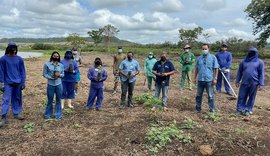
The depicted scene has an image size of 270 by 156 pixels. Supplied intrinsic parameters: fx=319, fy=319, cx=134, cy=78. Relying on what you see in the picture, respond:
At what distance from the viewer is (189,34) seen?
48.0 meters

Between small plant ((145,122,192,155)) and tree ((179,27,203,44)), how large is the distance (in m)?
41.7

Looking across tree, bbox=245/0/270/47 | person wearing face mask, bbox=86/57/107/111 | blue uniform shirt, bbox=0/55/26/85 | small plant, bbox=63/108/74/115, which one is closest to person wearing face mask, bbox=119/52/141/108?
person wearing face mask, bbox=86/57/107/111

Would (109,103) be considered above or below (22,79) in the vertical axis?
below

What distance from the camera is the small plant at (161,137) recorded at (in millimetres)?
6221

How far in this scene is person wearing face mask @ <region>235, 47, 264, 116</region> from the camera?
862 centimetres

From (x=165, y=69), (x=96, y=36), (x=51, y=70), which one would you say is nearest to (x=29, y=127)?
(x=51, y=70)

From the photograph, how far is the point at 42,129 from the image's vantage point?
7.06 m

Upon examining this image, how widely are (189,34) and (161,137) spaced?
43027mm

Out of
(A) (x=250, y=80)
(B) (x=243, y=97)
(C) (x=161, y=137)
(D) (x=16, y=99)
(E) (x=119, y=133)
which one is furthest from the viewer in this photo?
(B) (x=243, y=97)

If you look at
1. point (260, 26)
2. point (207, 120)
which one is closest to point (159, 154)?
point (207, 120)

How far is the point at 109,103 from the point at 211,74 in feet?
10.6

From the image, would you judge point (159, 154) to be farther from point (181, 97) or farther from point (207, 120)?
point (181, 97)

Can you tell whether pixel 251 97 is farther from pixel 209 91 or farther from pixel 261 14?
pixel 261 14

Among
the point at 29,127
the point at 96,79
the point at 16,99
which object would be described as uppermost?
the point at 96,79
